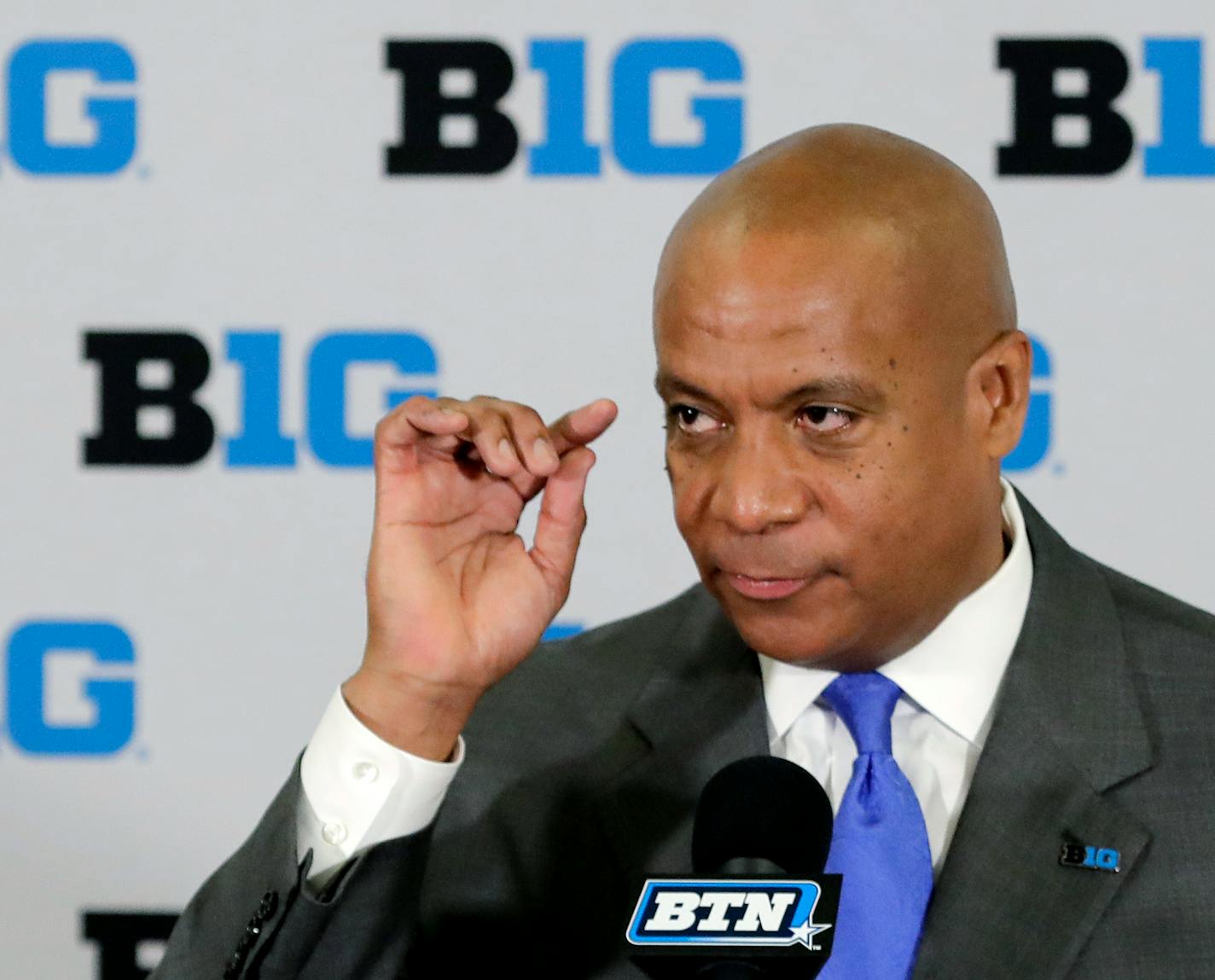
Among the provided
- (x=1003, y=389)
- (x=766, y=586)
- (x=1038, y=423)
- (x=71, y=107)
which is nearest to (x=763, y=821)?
(x=766, y=586)

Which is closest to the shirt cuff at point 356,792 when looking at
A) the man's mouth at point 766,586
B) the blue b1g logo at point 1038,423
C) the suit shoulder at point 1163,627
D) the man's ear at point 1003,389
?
the man's mouth at point 766,586

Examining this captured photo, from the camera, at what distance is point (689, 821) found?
77.9 inches

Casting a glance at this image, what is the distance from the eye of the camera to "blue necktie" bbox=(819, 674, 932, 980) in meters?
1.80

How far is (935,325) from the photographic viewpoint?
1867 millimetres

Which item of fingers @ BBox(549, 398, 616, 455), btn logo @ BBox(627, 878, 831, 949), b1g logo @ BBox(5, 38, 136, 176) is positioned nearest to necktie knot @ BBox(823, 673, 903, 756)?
fingers @ BBox(549, 398, 616, 455)

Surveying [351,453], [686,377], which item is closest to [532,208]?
[351,453]

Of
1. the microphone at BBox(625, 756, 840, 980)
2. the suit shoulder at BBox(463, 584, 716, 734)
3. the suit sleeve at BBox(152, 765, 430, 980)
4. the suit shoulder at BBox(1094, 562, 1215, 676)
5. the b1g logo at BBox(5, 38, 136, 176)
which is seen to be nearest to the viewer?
the microphone at BBox(625, 756, 840, 980)

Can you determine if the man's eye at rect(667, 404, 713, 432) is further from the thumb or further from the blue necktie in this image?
the blue necktie

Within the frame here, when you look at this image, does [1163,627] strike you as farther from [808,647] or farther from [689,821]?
[689,821]

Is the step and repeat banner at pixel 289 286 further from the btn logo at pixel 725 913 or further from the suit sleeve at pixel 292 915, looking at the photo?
the btn logo at pixel 725 913

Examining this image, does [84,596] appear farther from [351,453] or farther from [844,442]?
[844,442]

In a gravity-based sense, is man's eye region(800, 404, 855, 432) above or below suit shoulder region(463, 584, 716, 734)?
above

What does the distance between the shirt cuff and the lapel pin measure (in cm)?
62

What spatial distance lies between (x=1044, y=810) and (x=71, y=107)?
188 cm
